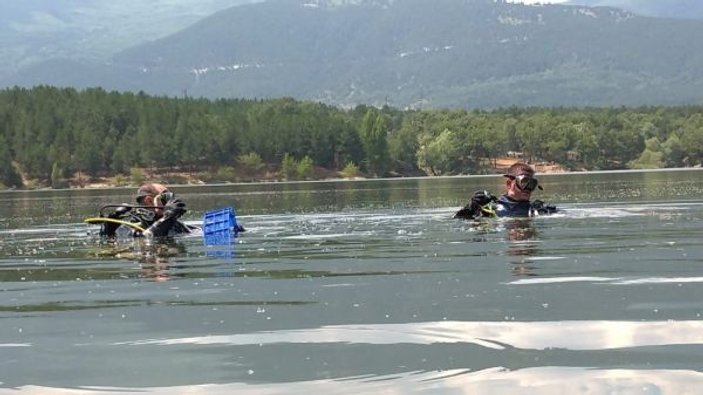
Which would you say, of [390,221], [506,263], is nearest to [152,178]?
[390,221]

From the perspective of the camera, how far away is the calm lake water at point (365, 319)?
445 inches

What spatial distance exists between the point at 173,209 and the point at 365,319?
20.0m

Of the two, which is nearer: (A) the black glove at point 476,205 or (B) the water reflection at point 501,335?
(B) the water reflection at point 501,335

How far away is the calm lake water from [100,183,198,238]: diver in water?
203 inches

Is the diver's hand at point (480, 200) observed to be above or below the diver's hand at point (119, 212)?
below

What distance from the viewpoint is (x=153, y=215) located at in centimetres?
3553

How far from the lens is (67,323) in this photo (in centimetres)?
1550

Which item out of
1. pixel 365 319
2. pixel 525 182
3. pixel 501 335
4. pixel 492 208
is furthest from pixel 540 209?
pixel 501 335

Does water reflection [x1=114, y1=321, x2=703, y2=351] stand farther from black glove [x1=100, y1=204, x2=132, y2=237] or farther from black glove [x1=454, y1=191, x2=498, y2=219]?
black glove [x1=454, y1=191, x2=498, y2=219]

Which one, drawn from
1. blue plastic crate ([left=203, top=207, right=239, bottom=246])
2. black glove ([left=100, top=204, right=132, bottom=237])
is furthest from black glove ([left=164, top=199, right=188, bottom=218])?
black glove ([left=100, top=204, right=132, bottom=237])

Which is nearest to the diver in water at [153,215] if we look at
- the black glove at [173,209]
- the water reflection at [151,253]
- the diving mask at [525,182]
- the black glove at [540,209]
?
the black glove at [173,209]

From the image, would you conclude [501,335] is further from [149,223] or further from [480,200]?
[480,200]

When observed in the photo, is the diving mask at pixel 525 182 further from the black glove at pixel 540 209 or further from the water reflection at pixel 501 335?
the water reflection at pixel 501 335

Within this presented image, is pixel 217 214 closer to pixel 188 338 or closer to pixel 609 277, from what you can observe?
pixel 609 277
